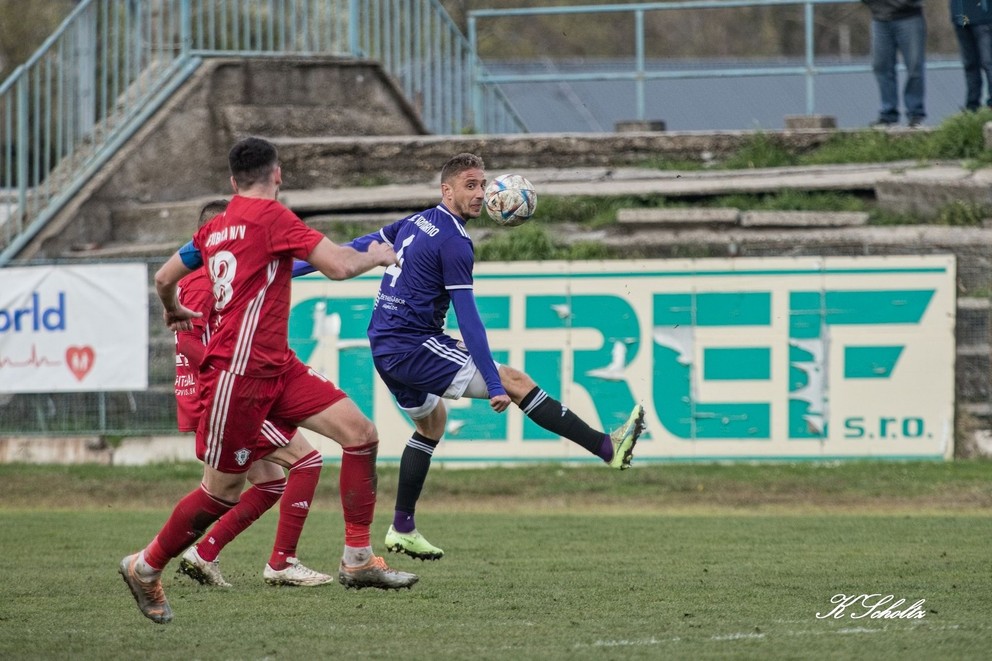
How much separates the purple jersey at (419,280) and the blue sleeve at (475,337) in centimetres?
8

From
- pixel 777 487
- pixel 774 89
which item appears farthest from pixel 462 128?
pixel 777 487

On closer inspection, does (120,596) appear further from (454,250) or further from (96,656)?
(454,250)

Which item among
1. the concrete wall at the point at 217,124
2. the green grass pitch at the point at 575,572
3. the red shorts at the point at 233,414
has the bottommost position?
the green grass pitch at the point at 575,572

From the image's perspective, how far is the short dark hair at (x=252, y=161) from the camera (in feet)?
22.1

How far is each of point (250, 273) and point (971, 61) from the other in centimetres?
1365

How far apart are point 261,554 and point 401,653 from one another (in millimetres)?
4117

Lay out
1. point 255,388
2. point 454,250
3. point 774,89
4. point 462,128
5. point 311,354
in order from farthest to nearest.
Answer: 1. point 774,89
2. point 462,128
3. point 311,354
4. point 454,250
5. point 255,388

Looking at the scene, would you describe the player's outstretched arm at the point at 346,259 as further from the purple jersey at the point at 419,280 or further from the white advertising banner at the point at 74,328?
the white advertising banner at the point at 74,328

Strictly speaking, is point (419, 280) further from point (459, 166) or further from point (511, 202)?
point (511, 202)

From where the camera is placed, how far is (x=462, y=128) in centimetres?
2138

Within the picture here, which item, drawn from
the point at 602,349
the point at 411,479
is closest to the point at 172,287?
the point at 411,479

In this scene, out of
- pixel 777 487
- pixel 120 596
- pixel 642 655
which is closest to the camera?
pixel 642 655

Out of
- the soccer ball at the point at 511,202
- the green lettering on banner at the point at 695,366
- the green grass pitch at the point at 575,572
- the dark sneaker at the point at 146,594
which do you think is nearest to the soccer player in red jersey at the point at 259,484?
the green grass pitch at the point at 575,572

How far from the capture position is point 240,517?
8.05m
